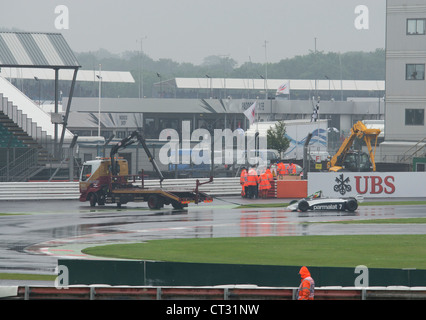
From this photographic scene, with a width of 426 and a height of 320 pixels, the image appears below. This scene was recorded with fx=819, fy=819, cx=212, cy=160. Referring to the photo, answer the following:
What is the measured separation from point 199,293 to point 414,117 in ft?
158

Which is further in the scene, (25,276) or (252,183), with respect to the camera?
(252,183)

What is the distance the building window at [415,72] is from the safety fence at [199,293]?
47040 mm

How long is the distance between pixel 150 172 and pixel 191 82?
267 feet

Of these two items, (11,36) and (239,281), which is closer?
(239,281)

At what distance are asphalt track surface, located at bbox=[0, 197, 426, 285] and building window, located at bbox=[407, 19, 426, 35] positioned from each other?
2436cm

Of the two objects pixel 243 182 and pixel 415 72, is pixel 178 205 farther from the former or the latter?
pixel 415 72

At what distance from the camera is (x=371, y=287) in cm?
1708

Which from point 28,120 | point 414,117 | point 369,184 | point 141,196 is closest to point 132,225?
point 141,196

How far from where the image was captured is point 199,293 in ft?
→ 54.7

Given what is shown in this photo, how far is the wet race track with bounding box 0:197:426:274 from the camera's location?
84.2 feet

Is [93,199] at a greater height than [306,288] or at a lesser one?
Answer: greater

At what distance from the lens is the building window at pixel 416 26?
61406mm
